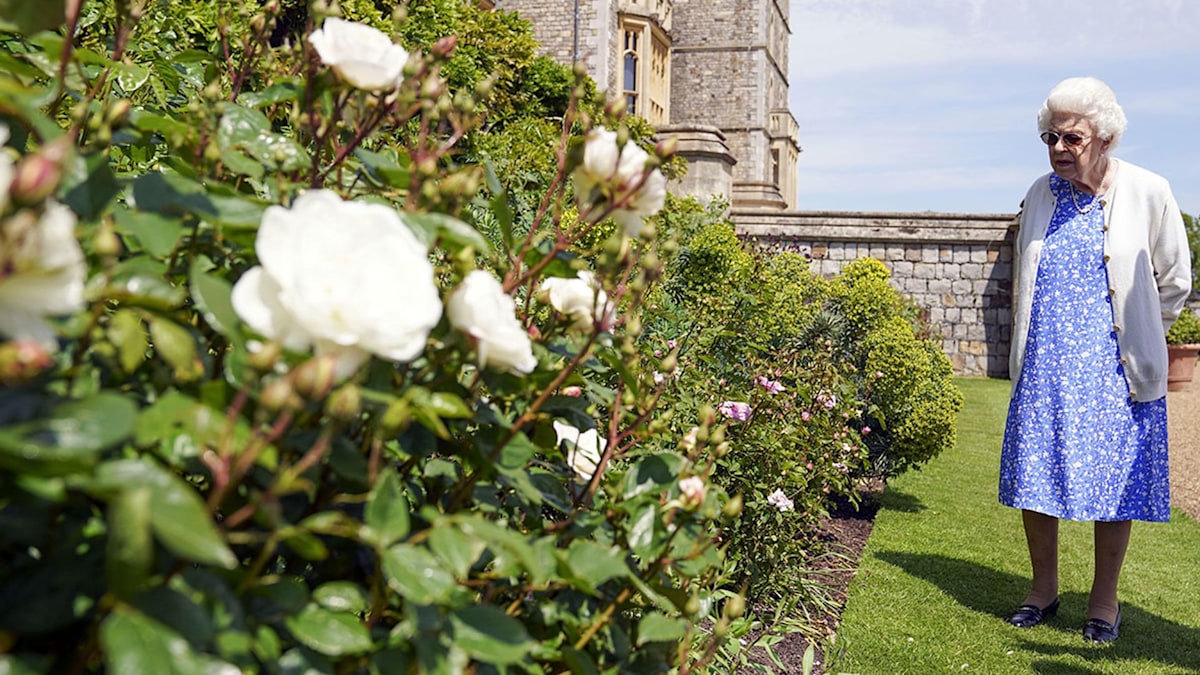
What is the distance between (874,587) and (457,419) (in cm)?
368

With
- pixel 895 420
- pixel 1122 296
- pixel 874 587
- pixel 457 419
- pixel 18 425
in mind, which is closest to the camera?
pixel 18 425

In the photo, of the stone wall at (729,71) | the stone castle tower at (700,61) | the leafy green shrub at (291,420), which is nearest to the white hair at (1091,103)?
the leafy green shrub at (291,420)

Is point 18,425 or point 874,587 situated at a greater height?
point 18,425

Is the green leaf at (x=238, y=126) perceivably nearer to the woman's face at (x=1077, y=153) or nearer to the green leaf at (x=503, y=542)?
the green leaf at (x=503, y=542)

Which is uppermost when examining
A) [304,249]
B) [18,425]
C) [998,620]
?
[304,249]

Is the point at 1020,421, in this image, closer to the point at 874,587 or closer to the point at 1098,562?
the point at 1098,562

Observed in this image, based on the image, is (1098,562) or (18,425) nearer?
(18,425)

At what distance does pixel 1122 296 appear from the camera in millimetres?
3561

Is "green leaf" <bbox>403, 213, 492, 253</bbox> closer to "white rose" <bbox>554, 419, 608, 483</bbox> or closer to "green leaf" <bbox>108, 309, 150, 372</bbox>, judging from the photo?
"green leaf" <bbox>108, 309, 150, 372</bbox>

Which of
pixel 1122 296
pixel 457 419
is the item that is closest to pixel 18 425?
pixel 457 419

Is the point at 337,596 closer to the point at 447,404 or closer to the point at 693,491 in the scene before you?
the point at 447,404

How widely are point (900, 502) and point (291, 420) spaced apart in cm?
585

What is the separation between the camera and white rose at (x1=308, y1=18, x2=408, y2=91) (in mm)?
936

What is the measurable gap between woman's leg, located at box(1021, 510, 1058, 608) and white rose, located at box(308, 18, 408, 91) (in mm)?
3389
